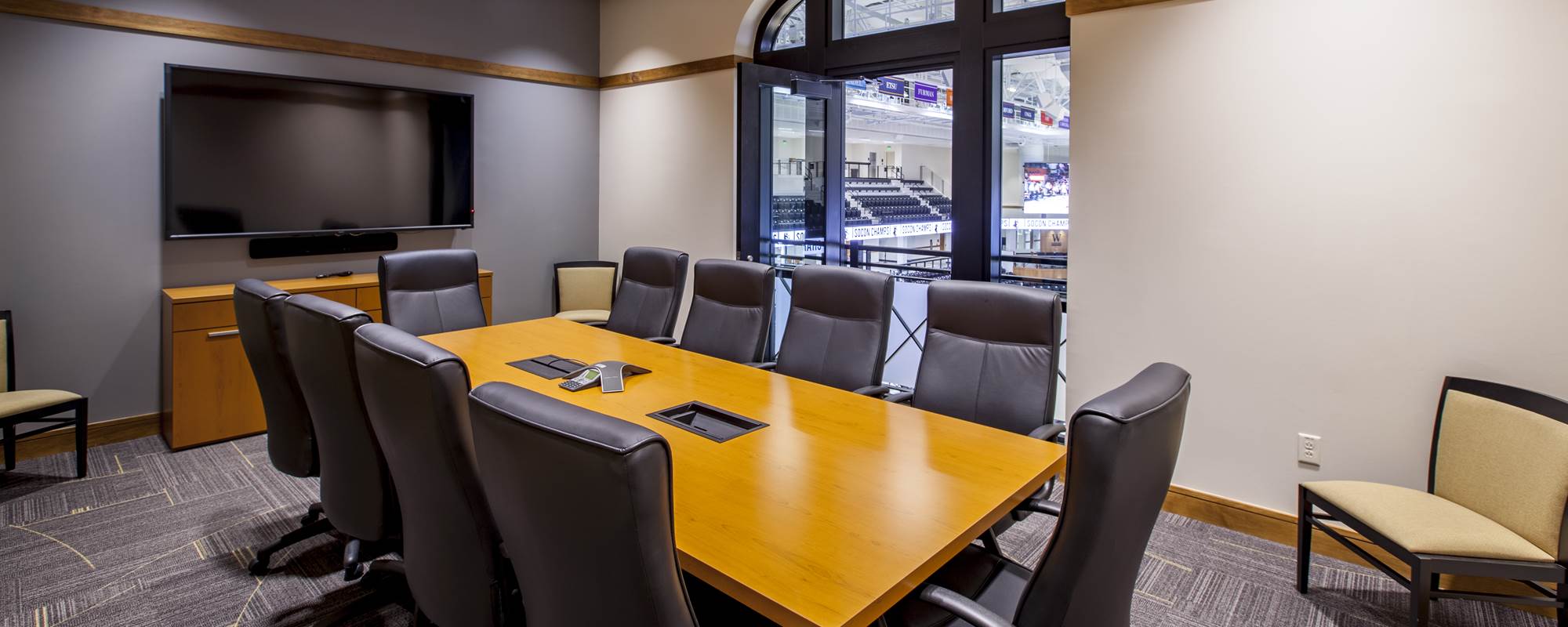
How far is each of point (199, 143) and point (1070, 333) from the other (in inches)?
168

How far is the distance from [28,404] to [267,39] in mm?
2130

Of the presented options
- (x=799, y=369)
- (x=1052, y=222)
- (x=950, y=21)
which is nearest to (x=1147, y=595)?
(x=799, y=369)

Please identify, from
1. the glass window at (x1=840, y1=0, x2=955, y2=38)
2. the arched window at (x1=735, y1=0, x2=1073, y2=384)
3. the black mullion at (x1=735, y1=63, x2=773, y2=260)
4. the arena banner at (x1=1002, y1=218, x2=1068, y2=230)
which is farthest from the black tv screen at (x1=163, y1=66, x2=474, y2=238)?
the arena banner at (x1=1002, y1=218, x2=1068, y2=230)

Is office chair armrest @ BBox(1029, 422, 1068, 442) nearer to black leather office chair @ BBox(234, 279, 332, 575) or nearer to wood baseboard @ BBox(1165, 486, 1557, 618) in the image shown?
wood baseboard @ BBox(1165, 486, 1557, 618)

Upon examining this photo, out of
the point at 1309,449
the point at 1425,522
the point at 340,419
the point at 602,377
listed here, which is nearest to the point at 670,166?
the point at 602,377

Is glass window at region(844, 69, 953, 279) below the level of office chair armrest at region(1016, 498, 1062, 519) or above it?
above

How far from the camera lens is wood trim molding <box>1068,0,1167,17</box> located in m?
3.10

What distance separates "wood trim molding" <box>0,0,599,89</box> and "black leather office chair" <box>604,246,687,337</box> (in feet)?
7.09

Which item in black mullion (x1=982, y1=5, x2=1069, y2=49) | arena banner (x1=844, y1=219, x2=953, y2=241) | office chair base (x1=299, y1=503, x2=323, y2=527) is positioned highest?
black mullion (x1=982, y1=5, x2=1069, y2=49)

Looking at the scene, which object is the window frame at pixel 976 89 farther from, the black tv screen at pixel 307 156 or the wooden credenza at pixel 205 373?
the wooden credenza at pixel 205 373

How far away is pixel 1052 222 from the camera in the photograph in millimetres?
4152

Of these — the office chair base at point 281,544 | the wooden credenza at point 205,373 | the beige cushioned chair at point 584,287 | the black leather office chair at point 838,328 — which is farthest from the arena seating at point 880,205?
Result: the office chair base at point 281,544

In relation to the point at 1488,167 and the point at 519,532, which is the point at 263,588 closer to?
the point at 519,532

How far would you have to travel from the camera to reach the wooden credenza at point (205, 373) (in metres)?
3.82
